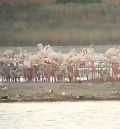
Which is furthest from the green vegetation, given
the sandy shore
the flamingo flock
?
the sandy shore

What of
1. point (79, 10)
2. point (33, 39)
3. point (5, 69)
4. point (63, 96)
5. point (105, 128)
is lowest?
point (105, 128)

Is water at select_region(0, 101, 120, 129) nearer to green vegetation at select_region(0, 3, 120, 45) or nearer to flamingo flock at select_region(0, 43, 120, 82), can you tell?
flamingo flock at select_region(0, 43, 120, 82)

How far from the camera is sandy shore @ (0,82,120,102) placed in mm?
3637

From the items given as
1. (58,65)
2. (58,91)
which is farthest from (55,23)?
(58,91)

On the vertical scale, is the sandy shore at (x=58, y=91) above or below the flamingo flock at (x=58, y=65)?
below

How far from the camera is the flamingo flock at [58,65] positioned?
367 centimetres

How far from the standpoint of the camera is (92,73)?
12.0 feet

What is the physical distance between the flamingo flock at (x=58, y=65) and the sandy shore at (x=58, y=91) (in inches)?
2.0

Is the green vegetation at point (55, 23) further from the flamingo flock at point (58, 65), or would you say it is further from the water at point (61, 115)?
the water at point (61, 115)

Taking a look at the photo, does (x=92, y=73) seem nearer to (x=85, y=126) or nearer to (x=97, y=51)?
(x=97, y=51)

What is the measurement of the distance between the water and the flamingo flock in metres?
0.22

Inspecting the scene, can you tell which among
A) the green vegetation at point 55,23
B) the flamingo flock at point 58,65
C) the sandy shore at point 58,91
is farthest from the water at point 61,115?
the green vegetation at point 55,23

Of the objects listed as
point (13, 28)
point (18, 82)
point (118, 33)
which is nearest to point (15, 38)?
point (13, 28)

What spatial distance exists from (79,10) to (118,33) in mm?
401
